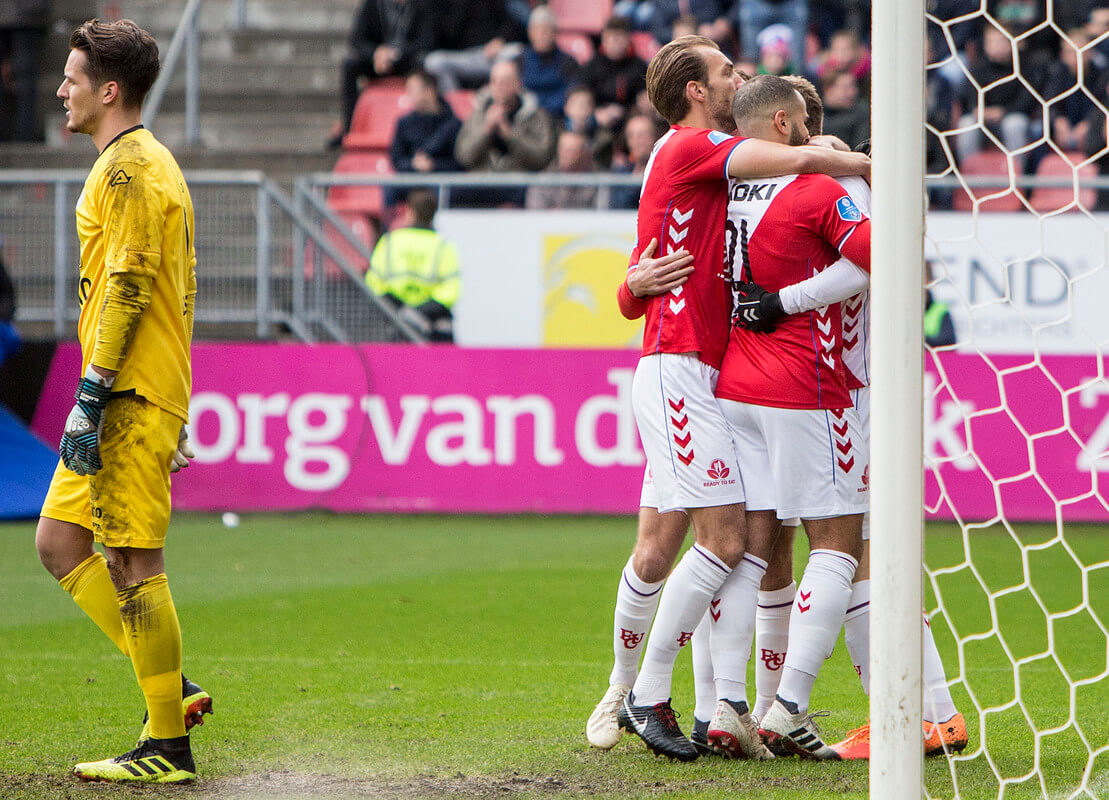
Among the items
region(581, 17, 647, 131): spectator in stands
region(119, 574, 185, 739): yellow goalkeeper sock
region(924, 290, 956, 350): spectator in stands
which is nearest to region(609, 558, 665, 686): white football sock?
region(119, 574, 185, 739): yellow goalkeeper sock

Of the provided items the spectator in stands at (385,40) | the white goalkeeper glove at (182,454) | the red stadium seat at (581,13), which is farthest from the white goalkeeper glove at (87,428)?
the red stadium seat at (581,13)

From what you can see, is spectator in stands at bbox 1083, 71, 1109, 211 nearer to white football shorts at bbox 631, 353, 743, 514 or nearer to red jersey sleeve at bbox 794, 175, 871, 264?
red jersey sleeve at bbox 794, 175, 871, 264

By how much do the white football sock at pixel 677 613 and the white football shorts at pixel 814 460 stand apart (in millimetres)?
260

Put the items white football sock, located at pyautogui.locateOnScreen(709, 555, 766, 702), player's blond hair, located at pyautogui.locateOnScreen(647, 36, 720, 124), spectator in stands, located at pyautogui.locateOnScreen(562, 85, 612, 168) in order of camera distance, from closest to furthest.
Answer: white football sock, located at pyautogui.locateOnScreen(709, 555, 766, 702), player's blond hair, located at pyautogui.locateOnScreen(647, 36, 720, 124), spectator in stands, located at pyautogui.locateOnScreen(562, 85, 612, 168)

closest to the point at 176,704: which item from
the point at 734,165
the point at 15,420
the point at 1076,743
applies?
the point at 734,165

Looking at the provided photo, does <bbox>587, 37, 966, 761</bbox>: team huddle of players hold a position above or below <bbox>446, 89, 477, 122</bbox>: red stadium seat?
below

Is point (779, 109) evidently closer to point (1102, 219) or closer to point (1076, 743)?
point (1076, 743)

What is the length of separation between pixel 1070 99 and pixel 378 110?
6.58 m

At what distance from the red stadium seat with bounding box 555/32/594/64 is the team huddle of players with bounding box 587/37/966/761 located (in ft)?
36.1

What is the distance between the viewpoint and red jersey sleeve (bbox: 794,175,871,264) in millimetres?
4195

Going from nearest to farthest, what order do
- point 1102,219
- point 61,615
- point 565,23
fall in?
point 61,615 < point 1102,219 < point 565,23

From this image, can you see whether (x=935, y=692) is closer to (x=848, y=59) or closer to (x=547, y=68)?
(x=848, y=59)

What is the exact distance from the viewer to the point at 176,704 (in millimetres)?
4066

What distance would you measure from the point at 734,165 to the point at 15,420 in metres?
7.26
